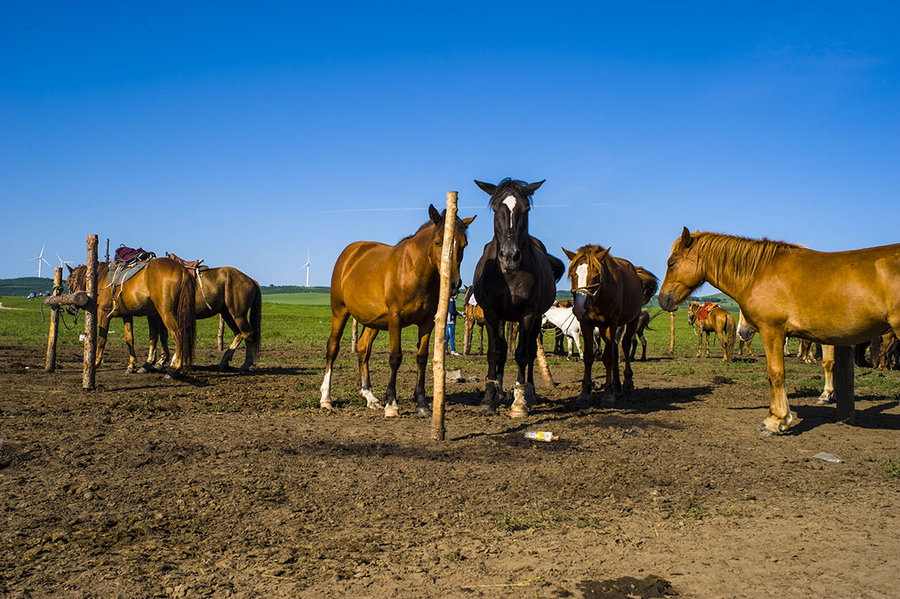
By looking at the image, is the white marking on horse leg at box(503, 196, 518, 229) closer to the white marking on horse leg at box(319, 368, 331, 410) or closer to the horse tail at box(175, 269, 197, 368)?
Answer: the white marking on horse leg at box(319, 368, 331, 410)

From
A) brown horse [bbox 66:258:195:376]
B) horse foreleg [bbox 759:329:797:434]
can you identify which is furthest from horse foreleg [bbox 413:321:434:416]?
brown horse [bbox 66:258:195:376]

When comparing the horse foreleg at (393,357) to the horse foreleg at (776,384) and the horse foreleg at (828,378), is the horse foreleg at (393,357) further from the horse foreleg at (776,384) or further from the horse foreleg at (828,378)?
the horse foreleg at (828,378)

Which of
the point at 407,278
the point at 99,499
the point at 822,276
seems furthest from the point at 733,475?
the point at 99,499

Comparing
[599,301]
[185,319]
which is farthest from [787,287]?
[185,319]

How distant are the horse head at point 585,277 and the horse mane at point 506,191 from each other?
6.99 feet

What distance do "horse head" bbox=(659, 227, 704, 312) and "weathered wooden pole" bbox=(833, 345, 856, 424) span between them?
2.15m

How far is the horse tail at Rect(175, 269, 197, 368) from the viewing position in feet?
40.2

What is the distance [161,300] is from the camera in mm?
12555

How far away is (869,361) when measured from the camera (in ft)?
71.9

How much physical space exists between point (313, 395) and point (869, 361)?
20.6 m

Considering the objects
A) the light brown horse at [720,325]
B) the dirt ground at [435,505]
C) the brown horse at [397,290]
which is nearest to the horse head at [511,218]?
the brown horse at [397,290]

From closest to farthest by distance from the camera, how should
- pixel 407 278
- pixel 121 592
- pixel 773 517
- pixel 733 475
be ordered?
pixel 121 592 < pixel 773 517 < pixel 733 475 < pixel 407 278

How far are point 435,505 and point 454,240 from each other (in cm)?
365

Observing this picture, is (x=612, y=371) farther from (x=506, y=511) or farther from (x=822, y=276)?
(x=506, y=511)
